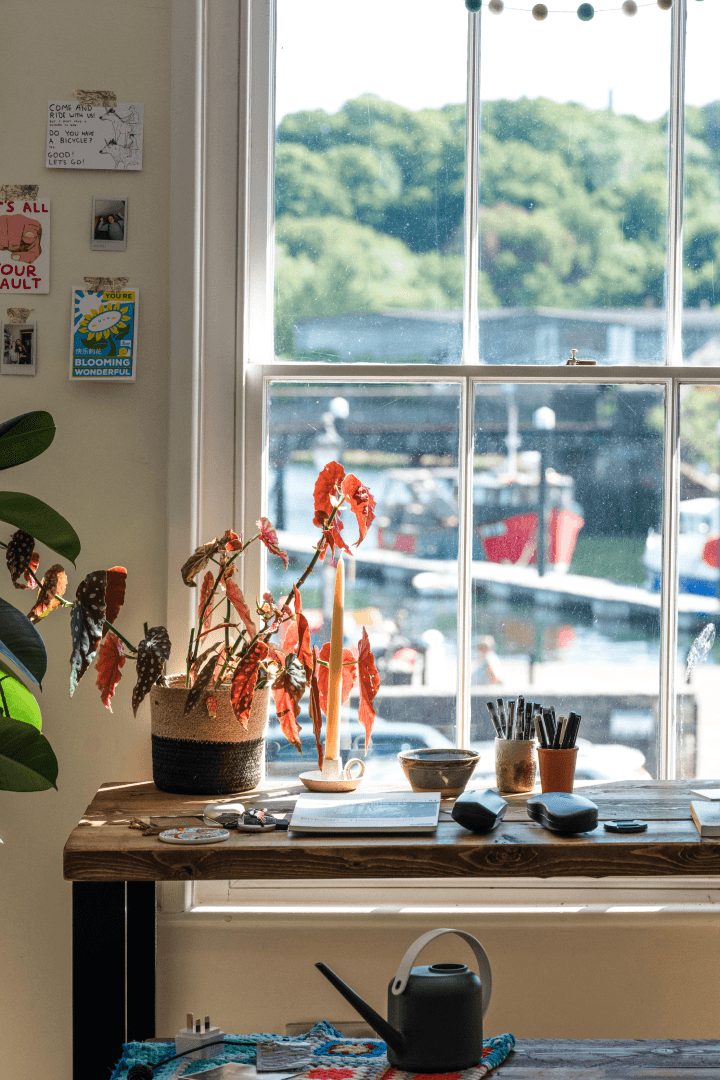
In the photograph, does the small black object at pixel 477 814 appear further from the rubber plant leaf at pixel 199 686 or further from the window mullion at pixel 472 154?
the window mullion at pixel 472 154

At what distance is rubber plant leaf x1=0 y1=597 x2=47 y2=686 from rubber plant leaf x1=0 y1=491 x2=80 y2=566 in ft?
0.50

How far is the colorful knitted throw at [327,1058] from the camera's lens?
134 cm

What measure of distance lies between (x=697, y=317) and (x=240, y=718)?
1.31 m

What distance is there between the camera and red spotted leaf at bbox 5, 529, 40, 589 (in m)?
1.89

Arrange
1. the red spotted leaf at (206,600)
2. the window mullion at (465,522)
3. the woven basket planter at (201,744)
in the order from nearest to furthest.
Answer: the woven basket planter at (201,744) → the red spotted leaf at (206,600) → the window mullion at (465,522)

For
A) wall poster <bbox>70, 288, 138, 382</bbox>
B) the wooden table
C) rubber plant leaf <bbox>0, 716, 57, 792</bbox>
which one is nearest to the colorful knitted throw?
the wooden table

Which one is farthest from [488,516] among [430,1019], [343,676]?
[430,1019]

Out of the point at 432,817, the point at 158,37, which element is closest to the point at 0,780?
the point at 432,817

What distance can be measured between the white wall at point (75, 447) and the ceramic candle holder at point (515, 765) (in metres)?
0.72

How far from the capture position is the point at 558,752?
6.17 feet

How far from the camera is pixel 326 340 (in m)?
2.21

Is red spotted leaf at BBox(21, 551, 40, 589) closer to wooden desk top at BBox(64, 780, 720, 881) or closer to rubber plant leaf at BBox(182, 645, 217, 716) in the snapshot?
rubber plant leaf at BBox(182, 645, 217, 716)

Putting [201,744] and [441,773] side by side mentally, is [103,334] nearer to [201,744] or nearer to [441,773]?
[201,744]

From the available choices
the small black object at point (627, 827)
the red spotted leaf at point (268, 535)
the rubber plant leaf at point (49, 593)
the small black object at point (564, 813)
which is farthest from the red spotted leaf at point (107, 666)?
the small black object at point (627, 827)
